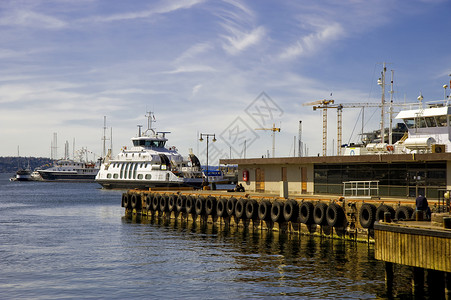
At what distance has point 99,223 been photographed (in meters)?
50.1

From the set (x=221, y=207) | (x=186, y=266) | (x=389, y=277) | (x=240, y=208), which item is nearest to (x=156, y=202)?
(x=221, y=207)

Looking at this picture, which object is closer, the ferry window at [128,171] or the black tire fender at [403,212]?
the black tire fender at [403,212]

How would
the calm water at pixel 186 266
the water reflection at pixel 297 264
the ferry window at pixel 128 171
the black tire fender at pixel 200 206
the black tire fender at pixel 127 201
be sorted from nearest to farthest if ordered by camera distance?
1. the water reflection at pixel 297 264
2. the calm water at pixel 186 266
3. the black tire fender at pixel 200 206
4. the black tire fender at pixel 127 201
5. the ferry window at pixel 128 171

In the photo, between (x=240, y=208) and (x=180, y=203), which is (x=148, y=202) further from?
(x=240, y=208)

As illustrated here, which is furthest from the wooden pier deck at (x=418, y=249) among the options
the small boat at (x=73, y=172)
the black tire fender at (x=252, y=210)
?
the small boat at (x=73, y=172)

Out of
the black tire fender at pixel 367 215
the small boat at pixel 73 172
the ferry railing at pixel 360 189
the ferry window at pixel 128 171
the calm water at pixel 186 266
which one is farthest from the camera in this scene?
the small boat at pixel 73 172

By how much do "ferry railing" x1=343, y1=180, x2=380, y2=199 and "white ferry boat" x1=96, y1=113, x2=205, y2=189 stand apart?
65.8 meters

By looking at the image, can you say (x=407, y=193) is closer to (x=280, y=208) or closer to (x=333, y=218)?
(x=333, y=218)

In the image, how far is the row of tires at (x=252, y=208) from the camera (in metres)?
34.4

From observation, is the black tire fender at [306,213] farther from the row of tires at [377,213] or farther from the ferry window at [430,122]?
the ferry window at [430,122]

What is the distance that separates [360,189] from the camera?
37031mm

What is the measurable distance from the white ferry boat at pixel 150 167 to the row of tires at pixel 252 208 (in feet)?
160

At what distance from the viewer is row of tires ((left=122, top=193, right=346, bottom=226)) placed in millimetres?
34375

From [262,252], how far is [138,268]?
769 centimetres
